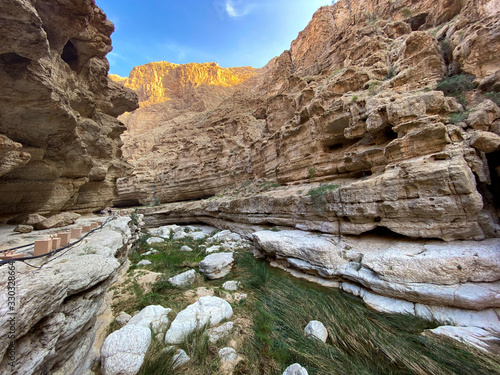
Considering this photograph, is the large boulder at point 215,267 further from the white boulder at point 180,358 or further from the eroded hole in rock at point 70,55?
the eroded hole in rock at point 70,55

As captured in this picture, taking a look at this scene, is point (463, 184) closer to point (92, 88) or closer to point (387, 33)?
point (92, 88)

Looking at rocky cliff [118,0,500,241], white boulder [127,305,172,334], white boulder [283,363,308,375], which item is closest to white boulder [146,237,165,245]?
rocky cliff [118,0,500,241]

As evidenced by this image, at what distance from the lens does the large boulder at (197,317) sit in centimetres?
304

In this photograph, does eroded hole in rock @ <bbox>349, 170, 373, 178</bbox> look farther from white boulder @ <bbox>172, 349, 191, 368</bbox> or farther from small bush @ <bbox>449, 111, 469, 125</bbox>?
white boulder @ <bbox>172, 349, 191, 368</bbox>

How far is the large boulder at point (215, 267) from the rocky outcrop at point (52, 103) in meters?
4.65

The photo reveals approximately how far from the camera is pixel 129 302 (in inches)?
161

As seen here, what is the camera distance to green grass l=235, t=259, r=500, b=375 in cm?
241

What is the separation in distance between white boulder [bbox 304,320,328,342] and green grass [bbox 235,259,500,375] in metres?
0.09

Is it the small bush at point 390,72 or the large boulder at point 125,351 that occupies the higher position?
the small bush at point 390,72

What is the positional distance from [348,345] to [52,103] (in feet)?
22.2

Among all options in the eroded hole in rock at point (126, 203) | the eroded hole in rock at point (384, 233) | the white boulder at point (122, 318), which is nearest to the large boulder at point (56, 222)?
the white boulder at point (122, 318)

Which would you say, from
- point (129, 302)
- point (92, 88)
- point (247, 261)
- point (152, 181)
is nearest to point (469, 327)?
point (247, 261)

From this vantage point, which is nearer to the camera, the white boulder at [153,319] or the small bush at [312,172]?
the white boulder at [153,319]

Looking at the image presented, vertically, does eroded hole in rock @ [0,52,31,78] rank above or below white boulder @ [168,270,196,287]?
above
